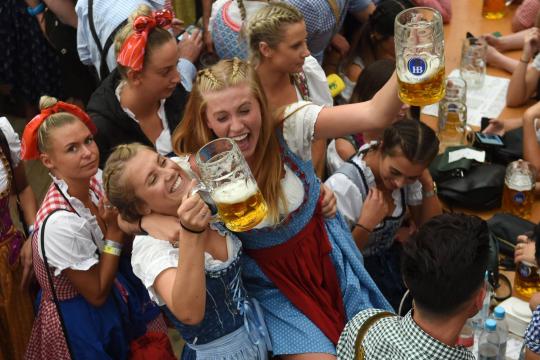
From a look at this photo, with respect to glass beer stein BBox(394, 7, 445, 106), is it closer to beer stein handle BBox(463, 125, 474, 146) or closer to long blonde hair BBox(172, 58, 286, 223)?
long blonde hair BBox(172, 58, 286, 223)

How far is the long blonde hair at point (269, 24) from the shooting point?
9.49 feet

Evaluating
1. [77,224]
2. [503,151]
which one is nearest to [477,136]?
[503,151]

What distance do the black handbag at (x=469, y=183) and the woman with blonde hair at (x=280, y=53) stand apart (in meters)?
0.48

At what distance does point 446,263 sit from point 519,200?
49.6 inches

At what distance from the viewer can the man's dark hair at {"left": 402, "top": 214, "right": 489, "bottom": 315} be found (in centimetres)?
158

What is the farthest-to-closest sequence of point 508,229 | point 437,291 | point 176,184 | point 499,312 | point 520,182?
1. point 520,182
2. point 508,229
3. point 499,312
4. point 176,184
5. point 437,291

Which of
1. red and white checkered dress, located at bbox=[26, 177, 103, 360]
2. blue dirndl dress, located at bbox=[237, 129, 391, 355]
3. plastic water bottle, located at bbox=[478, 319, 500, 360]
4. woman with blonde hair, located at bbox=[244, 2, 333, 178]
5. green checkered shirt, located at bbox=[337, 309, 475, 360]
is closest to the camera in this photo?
green checkered shirt, located at bbox=[337, 309, 475, 360]

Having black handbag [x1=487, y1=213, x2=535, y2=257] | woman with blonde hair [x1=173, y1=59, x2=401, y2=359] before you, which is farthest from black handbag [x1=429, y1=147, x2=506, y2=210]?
woman with blonde hair [x1=173, y1=59, x2=401, y2=359]

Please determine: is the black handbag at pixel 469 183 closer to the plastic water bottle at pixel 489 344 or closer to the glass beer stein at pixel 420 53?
the plastic water bottle at pixel 489 344

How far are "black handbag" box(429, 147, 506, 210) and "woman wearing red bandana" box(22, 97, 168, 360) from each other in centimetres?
124

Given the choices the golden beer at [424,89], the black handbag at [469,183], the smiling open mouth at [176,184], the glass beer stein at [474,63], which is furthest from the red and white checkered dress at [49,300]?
the glass beer stein at [474,63]

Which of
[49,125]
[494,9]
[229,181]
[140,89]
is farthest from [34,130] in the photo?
[494,9]

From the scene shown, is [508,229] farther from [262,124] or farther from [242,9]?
[242,9]

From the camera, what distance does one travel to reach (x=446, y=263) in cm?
159
